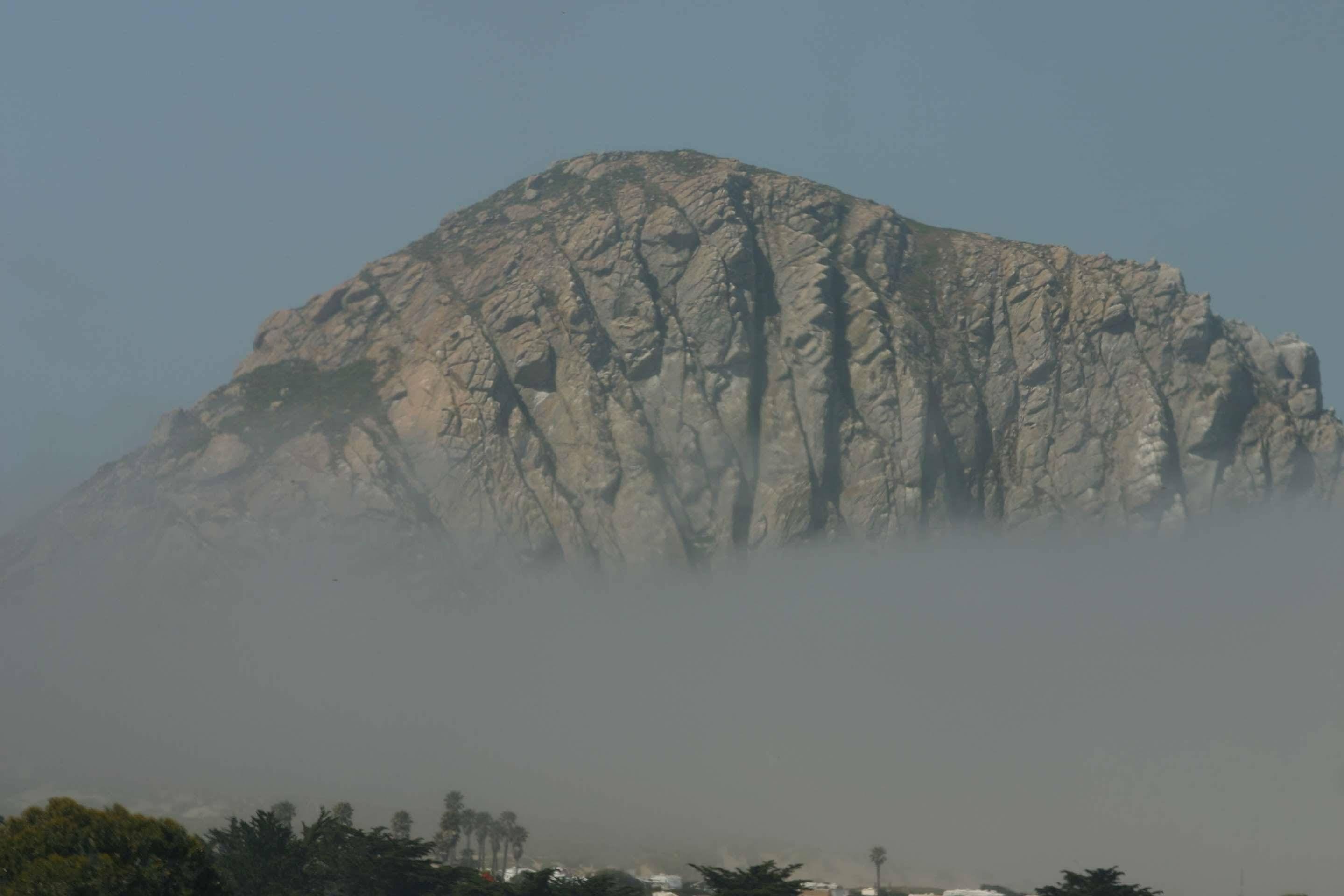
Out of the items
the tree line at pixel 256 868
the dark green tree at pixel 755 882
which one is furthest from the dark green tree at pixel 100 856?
the dark green tree at pixel 755 882

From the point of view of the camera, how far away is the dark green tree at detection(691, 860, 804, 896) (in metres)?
141

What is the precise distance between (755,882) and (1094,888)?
30.2 metres

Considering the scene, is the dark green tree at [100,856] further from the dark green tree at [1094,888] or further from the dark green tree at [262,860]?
A: the dark green tree at [1094,888]

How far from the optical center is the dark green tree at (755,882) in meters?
141

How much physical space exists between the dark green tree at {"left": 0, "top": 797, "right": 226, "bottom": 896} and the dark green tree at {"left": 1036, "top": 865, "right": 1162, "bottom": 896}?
237ft

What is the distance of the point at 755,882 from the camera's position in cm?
14362

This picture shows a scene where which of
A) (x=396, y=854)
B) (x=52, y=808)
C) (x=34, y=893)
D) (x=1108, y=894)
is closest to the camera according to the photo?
(x=34, y=893)

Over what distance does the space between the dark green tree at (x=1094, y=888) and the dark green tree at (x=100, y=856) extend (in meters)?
72.4

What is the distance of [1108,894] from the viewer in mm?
140375

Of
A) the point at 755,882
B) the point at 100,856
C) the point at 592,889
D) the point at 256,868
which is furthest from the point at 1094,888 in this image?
Result: the point at 100,856

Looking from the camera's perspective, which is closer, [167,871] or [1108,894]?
[167,871]

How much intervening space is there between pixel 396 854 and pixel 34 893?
53.6 metres

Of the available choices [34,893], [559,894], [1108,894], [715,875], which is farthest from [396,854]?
[1108,894]

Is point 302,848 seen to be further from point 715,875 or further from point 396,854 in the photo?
point 715,875
